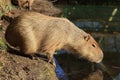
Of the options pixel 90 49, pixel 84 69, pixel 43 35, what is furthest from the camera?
pixel 84 69

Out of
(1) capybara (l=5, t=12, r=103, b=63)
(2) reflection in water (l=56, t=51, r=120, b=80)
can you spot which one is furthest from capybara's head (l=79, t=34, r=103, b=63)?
(2) reflection in water (l=56, t=51, r=120, b=80)

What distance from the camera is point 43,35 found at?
5020 millimetres

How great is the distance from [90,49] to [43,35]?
3.14ft

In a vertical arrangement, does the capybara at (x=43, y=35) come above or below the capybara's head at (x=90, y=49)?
above

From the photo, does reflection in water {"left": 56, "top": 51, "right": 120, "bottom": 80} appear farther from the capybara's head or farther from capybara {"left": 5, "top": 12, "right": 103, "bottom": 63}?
capybara {"left": 5, "top": 12, "right": 103, "bottom": 63}

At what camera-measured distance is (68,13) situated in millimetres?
11586

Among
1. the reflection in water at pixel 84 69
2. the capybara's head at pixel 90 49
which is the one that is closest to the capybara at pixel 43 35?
the capybara's head at pixel 90 49

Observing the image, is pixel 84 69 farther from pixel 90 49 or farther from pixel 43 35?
pixel 43 35

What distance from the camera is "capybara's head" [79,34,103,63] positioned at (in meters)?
5.59

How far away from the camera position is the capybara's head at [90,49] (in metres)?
5.59

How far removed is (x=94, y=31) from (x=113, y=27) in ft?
3.23

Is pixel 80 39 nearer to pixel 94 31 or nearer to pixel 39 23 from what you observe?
pixel 39 23

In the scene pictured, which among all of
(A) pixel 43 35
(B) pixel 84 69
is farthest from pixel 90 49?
(A) pixel 43 35

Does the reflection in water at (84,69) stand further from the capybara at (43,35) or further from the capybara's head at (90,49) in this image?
the capybara at (43,35)
